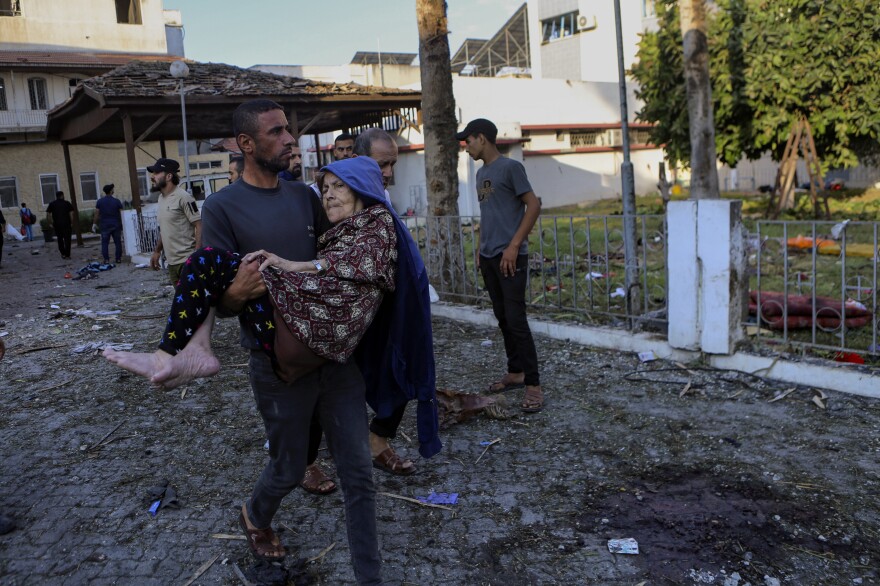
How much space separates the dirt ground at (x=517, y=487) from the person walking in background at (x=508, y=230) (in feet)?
1.62

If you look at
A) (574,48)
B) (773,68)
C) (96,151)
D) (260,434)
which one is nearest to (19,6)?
(96,151)

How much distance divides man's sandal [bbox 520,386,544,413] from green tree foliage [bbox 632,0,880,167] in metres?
14.3

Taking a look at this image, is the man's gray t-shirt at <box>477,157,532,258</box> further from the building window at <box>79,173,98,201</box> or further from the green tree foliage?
the building window at <box>79,173,98,201</box>

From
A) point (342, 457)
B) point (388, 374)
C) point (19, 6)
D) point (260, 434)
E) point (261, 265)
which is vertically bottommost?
point (260, 434)

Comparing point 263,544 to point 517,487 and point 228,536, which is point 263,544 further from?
point 517,487

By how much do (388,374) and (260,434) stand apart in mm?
2151

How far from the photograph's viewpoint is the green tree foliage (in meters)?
16.3

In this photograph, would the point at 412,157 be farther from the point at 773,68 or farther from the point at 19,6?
the point at 19,6

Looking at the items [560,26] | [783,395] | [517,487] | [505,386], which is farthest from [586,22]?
[517,487]

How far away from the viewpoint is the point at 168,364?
2.64 metres

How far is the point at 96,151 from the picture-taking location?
3400cm

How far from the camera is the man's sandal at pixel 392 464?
4332 mm

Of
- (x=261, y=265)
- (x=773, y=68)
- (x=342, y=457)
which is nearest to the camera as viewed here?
(x=261, y=265)

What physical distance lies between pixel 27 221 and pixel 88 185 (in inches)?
190
